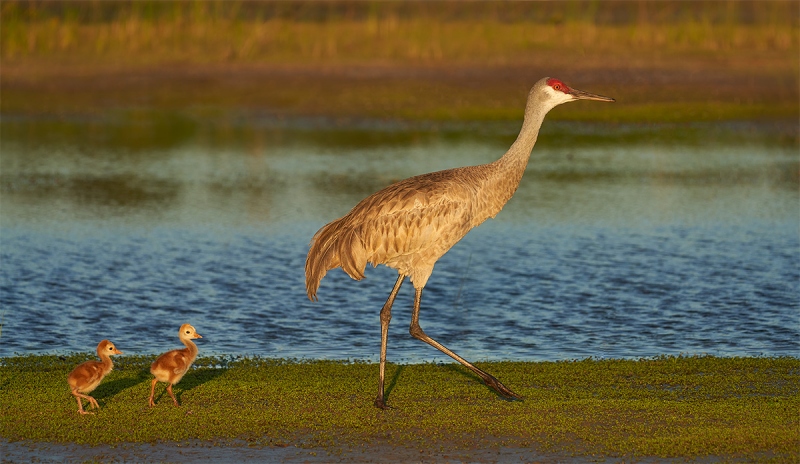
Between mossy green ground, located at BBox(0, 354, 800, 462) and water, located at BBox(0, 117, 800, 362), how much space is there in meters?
0.92

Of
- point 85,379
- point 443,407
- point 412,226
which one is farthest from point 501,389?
point 85,379

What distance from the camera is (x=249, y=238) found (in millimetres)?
15719

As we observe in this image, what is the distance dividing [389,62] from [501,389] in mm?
22295

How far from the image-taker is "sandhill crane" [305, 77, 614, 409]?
900 centimetres

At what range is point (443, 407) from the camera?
27.4 feet

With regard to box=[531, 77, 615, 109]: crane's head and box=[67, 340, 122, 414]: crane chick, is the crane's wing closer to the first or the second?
box=[531, 77, 615, 109]: crane's head

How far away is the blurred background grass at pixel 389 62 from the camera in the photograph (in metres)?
28.0

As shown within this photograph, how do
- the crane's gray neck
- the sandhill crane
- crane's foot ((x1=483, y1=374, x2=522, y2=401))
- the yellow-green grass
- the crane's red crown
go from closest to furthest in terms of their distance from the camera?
crane's foot ((x1=483, y1=374, x2=522, y2=401)), the sandhill crane, the crane's gray neck, the crane's red crown, the yellow-green grass

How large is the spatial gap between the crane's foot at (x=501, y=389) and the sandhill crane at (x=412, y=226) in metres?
0.01

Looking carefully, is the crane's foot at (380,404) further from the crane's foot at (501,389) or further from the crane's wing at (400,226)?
the crane's wing at (400,226)

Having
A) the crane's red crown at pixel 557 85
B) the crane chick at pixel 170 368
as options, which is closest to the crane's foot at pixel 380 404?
the crane chick at pixel 170 368

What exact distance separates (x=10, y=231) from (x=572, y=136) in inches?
510

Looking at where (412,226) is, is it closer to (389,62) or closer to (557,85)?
(557,85)

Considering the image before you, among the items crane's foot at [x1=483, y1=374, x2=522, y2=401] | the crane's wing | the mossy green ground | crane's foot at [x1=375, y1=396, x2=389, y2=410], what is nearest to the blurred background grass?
the mossy green ground
